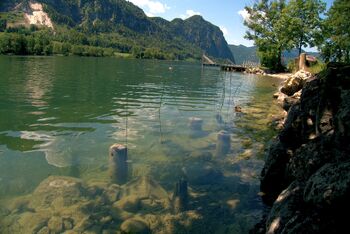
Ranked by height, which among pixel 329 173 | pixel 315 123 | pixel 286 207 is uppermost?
pixel 315 123

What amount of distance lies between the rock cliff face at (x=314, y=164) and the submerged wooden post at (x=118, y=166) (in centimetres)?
479


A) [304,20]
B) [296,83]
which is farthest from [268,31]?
[296,83]

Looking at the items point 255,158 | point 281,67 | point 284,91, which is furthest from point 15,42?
point 255,158

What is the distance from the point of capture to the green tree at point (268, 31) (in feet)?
245

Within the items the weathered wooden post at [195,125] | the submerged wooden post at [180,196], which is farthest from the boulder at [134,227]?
the weathered wooden post at [195,125]

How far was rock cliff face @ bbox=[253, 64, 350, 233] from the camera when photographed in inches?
213

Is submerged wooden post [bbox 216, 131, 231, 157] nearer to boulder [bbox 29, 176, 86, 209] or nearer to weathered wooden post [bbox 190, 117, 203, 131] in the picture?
weathered wooden post [bbox 190, 117, 203, 131]

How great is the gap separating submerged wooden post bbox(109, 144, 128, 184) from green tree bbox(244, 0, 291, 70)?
67746mm

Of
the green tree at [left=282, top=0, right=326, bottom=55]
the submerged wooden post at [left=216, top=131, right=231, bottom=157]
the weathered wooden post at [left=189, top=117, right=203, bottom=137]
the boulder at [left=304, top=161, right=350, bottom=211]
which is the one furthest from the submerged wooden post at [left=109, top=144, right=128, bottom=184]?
the green tree at [left=282, top=0, right=326, bottom=55]

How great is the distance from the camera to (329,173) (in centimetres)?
580

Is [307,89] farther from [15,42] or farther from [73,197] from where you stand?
[15,42]

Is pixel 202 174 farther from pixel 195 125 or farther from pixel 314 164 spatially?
pixel 195 125

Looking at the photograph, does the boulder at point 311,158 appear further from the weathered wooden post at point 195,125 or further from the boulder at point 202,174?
the weathered wooden post at point 195,125

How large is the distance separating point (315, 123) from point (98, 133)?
1091 centimetres
